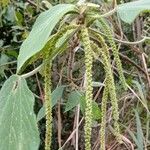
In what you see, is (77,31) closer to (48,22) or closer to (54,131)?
(48,22)

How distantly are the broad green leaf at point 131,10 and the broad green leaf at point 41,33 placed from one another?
0.28 feet

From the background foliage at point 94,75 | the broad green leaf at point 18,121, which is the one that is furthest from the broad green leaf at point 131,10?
→ the background foliage at point 94,75

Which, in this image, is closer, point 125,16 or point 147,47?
point 125,16

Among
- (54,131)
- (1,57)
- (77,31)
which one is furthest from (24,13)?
(77,31)

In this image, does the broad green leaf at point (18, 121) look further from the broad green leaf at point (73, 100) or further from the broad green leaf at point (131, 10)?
the broad green leaf at point (73, 100)

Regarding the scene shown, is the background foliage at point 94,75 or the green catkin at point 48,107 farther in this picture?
the background foliage at point 94,75

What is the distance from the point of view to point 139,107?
5.98 ft

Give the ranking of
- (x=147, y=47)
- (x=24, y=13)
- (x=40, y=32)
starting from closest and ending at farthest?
(x=40, y=32) → (x=147, y=47) → (x=24, y=13)

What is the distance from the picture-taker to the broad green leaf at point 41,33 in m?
0.65

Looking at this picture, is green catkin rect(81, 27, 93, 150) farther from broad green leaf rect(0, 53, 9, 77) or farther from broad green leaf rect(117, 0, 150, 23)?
broad green leaf rect(0, 53, 9, 77)

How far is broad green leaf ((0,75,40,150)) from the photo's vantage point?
681 millimetres

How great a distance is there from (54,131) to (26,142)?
1.70 metres

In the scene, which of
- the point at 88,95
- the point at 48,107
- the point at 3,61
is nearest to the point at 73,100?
the point at 48,107

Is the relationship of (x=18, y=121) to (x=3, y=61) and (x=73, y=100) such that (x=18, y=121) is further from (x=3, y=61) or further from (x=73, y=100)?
(x=3, y=61)
